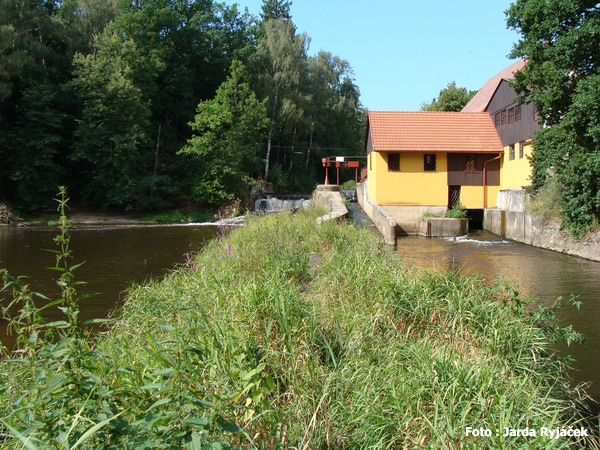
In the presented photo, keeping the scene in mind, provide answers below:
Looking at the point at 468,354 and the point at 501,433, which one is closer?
the point at 501,433

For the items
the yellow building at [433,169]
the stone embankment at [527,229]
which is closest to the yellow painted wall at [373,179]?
the yellow building at [433,169]

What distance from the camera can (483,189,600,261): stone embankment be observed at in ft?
53.8

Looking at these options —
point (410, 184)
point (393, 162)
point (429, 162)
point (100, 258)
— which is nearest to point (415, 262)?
point (100, 258)

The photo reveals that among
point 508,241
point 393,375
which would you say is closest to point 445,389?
point 393,375

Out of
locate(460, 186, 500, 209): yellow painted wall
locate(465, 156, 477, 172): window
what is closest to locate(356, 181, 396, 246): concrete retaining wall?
locate(460, 186, 500, 209): yellow painted wall

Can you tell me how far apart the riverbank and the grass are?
94.7 ft

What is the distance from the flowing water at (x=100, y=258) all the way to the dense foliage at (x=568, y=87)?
12329 mm

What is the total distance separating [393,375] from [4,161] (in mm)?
35843

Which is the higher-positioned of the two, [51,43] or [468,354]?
[51,43]

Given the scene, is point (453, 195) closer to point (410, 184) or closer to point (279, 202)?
point (410, 184)

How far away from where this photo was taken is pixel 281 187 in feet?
158

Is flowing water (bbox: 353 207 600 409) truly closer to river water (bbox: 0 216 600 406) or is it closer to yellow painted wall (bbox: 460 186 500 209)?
river water (bbox: 0 216 600 406)

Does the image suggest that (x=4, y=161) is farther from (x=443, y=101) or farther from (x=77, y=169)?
(x=443, y=101)

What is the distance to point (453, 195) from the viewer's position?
26.6 meters
